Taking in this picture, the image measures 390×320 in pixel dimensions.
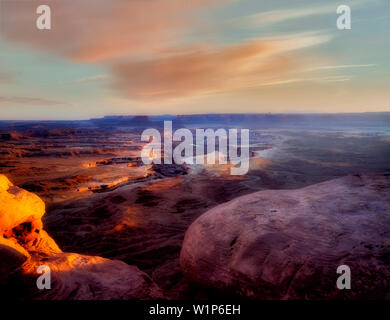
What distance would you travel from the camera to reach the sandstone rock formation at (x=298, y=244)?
90.0 inches

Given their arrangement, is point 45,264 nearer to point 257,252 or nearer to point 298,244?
point 257,252

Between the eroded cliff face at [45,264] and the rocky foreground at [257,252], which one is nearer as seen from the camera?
the rocky foreground at [257,252]

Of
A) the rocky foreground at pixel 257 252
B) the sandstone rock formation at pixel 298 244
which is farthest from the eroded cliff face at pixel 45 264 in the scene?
the sandstone rock formation at pixel 298 244

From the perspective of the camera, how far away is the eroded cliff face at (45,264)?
2529 mm

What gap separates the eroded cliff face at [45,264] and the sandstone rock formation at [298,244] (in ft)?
2.72

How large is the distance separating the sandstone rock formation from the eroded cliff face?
0.83 metres

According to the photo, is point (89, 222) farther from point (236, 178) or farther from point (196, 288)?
point (236, 178)

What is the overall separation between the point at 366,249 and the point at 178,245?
11.6 ft

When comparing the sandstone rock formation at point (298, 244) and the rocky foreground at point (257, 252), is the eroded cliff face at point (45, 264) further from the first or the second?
the sandstone rock formation at point (298, 244)

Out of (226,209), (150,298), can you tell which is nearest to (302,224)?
(226,209)

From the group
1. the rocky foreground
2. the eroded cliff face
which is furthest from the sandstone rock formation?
the eroded cliff face

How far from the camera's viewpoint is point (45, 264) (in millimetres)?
2877

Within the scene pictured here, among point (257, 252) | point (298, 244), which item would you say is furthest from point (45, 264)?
point (298, 244)

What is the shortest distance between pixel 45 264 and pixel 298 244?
2.82m
